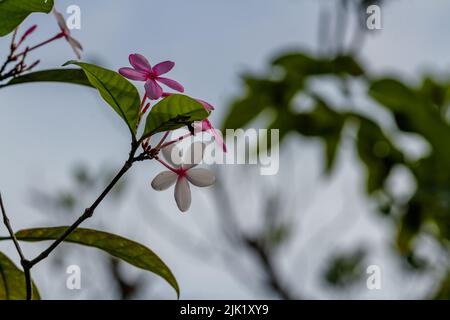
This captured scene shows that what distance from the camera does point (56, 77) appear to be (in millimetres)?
667

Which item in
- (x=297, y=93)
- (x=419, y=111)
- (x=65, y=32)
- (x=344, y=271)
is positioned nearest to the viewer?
(x=65, y=32)

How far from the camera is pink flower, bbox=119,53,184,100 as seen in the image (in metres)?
0.50

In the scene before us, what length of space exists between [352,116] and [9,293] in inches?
32.0

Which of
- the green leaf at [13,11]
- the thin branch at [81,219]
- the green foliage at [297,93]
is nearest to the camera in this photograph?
the thin branch at [81,219]

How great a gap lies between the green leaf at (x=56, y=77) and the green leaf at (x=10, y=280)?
18 centimetres

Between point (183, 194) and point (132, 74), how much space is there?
102mm

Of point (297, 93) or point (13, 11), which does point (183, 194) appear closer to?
point (13, 11)

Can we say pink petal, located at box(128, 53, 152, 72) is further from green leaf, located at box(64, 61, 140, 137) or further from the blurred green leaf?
the blurred green leaf

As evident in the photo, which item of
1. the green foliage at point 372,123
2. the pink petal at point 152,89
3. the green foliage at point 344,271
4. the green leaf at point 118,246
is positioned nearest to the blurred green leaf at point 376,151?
the green foliage at point 372,123

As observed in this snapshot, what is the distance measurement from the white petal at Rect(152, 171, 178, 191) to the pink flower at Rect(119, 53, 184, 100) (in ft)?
0.24

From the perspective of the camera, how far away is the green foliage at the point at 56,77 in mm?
645

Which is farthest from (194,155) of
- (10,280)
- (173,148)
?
(10,280)

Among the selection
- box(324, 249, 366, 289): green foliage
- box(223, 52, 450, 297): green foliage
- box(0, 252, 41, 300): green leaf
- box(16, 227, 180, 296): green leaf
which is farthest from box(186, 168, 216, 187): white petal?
box(324, 249, 366, 289): green foliage

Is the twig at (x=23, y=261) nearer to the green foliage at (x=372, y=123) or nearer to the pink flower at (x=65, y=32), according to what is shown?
the pink flower at (x=65, y=32)
